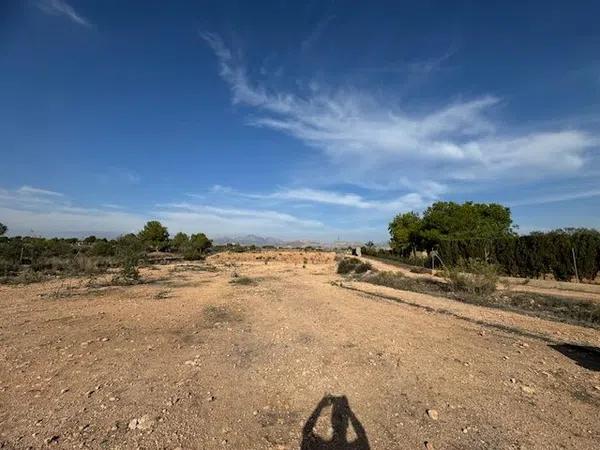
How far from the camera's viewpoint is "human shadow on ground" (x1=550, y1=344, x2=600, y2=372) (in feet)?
21.0

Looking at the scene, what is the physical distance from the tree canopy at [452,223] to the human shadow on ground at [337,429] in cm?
3146

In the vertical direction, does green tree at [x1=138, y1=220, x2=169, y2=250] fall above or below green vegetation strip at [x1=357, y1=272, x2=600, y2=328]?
above

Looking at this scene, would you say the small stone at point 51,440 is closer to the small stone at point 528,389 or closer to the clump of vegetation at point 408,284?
the small stone at point 528,389

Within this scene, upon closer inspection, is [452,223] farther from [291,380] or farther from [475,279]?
[291,380]

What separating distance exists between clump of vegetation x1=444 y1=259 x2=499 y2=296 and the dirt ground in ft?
17.0

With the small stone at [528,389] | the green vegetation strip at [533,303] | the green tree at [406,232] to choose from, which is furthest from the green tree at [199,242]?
the small stone at [528,389]

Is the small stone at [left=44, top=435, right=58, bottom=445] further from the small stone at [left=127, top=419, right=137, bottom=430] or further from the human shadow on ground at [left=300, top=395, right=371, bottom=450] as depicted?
the human shadow on ground at [left=300, top=395, right=371, bottom=450]

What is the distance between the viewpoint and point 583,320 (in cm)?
1102

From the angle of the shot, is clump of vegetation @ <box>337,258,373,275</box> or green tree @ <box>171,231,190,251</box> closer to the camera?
clump of vegetation @ <box>337,258,373,275</box>

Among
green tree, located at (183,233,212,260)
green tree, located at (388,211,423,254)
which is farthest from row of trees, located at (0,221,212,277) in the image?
green tree, located at (388,211,423,254)

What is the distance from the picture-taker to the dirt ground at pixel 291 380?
414cm

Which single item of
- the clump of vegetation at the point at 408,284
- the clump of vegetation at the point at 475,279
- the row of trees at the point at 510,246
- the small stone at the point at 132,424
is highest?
the row of trees at the point at 510,246

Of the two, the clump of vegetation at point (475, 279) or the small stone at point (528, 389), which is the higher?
the clump of vegetation at point (475, 279)

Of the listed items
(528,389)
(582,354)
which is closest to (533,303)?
(582,354)
